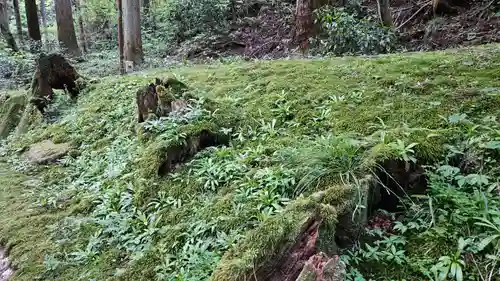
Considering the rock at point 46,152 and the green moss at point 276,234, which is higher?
the green moss at point 276,234

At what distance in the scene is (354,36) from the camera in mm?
7930

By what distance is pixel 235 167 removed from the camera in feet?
12.3

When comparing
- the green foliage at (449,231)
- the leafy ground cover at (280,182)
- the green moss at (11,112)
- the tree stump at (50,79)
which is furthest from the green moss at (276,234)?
the green moss at (11,112)

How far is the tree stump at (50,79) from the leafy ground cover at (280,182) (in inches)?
90.5

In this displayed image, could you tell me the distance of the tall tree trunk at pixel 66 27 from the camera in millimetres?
14070

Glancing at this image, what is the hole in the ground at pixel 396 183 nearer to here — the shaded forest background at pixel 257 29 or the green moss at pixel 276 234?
the green moss at pixel 276 234

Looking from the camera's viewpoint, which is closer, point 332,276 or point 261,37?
point 332,276

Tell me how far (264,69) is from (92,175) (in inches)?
116

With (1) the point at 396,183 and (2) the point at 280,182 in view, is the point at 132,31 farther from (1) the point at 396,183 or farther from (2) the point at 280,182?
(1) the point at 396,183

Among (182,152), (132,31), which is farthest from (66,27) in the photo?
(182,152)

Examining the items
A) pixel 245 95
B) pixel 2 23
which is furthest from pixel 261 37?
pixel 2 23

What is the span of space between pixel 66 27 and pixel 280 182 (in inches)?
535

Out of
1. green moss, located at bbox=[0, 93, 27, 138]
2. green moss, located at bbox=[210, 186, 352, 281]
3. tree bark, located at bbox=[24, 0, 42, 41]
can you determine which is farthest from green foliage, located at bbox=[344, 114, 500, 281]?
tree bark, located at bbox=[24, 0, 42, 41]

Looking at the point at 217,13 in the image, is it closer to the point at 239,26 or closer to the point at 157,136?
the point at 239,26
